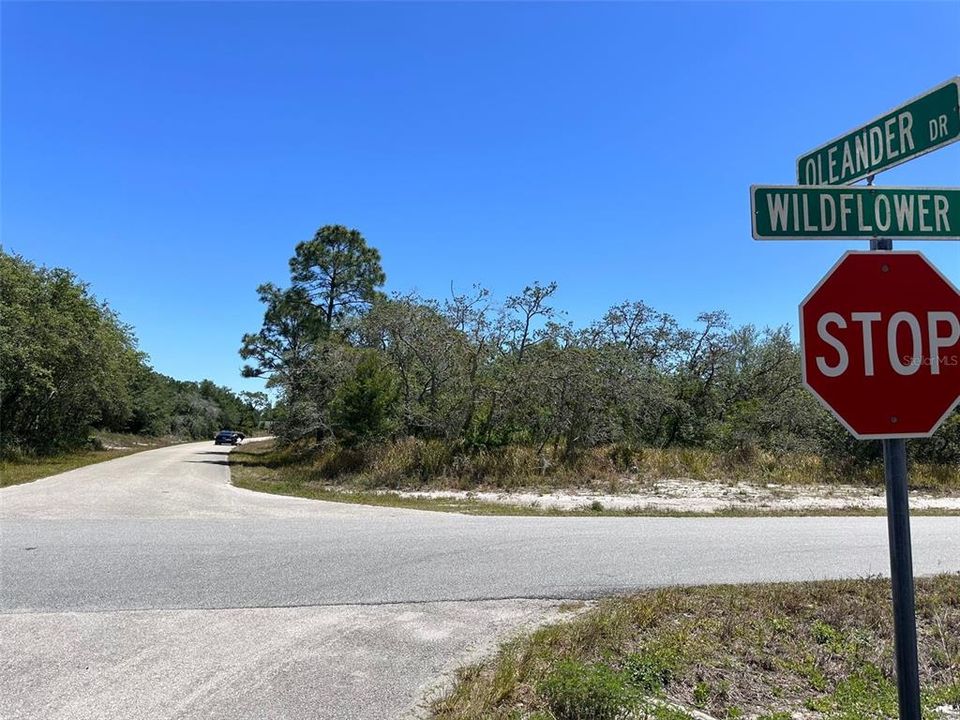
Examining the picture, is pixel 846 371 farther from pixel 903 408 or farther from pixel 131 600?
pixel 131 600

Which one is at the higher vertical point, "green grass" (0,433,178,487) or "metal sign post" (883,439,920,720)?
"metal sign post" (883,439,920,720)

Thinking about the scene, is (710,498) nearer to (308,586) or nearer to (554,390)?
(554,390)

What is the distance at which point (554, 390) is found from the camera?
837 inches

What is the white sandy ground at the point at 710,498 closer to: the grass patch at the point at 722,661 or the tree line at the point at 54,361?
the grass patch at the point at 722,661

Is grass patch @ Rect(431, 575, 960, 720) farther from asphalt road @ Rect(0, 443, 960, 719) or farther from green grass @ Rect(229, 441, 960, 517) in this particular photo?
green grass @ Rect(229, 441, 960, 517)

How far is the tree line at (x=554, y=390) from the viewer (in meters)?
21.2

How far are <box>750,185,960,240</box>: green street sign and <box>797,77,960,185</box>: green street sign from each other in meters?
0.16

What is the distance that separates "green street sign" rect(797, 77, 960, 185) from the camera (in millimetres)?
2676

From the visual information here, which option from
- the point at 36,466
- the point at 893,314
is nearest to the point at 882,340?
the point at 893,314

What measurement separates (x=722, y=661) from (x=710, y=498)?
13.7 m

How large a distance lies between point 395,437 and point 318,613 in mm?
16549

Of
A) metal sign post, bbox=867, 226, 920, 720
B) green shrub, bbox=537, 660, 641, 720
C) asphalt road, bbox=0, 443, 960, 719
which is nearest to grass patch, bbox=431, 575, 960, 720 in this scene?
green shrub, bbox=537, 660, 641, 720

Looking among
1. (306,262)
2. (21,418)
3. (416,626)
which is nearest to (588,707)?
(416,626)

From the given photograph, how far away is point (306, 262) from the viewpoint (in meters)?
36.5
